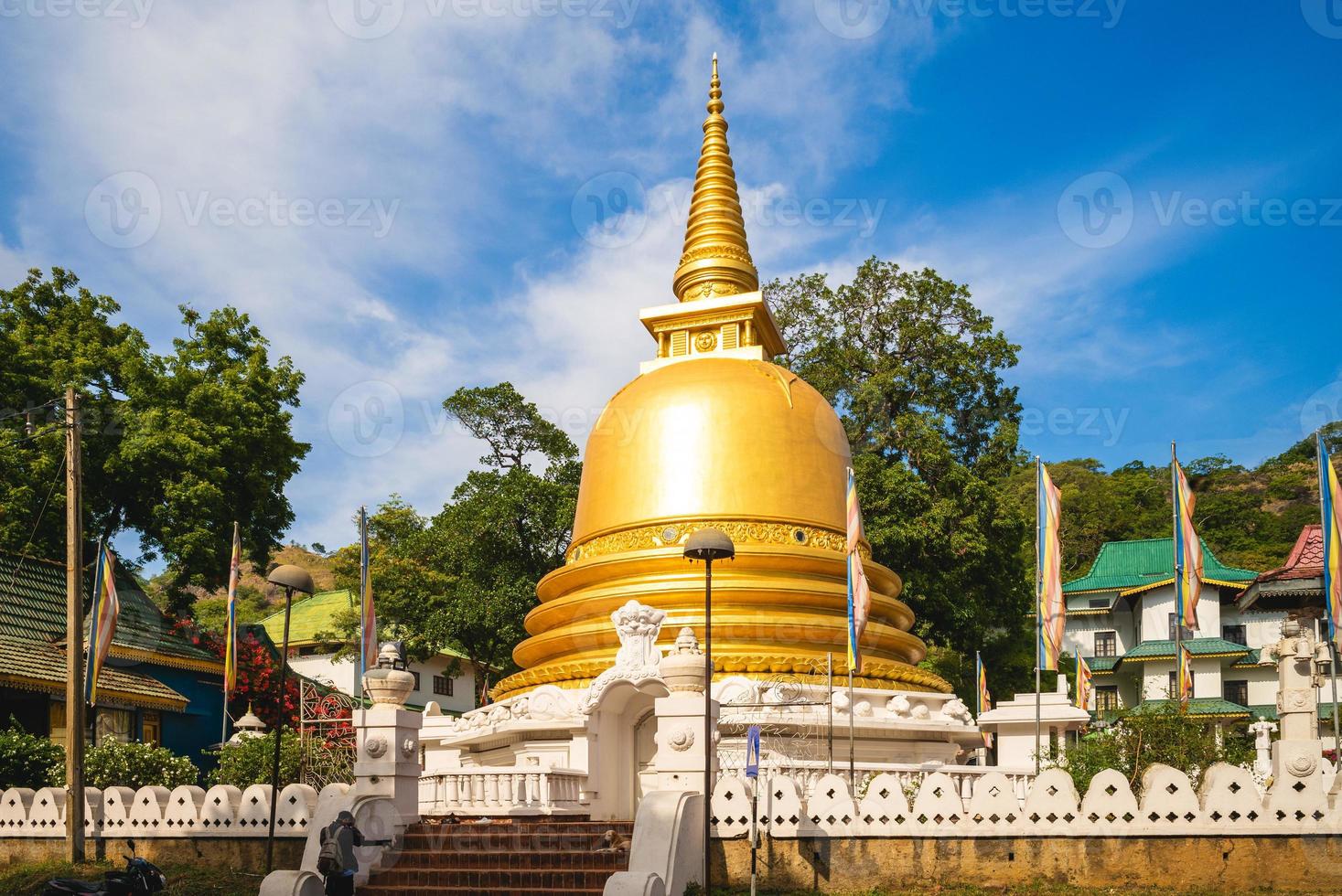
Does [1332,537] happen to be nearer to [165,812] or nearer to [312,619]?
[165,812]

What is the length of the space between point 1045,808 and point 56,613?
24092mm

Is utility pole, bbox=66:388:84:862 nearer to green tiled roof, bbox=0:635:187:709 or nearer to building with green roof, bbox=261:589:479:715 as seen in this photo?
green tiled roof, bbox=0:635:187:709

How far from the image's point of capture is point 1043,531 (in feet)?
69.8

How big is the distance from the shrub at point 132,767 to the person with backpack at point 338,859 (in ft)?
28.7

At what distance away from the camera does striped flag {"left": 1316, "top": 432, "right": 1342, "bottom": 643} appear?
1755 cm

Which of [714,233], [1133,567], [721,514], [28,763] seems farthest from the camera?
[1133,567]

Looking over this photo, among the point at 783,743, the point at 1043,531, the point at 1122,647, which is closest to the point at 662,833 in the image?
the point at 783,743

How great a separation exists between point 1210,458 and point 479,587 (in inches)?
2042

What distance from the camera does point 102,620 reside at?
22938 millimetres

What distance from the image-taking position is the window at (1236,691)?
157 ft

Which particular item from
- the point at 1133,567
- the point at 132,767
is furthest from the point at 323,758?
the point at 1133,567

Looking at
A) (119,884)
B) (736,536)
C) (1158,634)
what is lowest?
(119,884)

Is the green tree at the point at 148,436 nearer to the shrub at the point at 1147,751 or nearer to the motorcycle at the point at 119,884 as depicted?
the motorcycle at the point at 119,884

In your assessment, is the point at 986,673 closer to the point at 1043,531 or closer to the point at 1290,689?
the point at 1043,531
